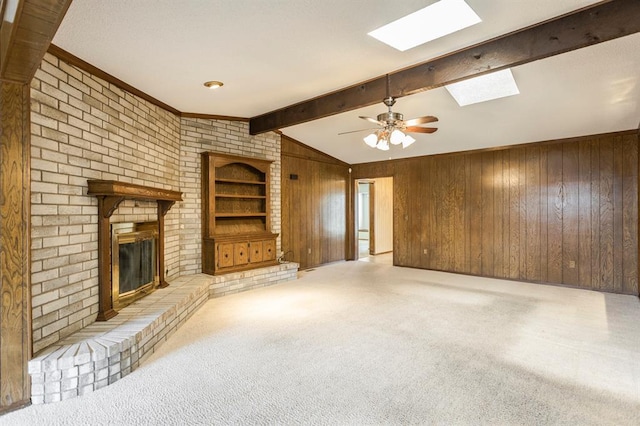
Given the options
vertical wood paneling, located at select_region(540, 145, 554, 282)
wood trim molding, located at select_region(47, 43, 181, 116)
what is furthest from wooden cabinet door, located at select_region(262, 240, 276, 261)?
vertical wood paneling, located at select_region(540, 145, 554, 282)

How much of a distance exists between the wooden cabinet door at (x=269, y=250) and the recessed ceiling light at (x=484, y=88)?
11.6 feet

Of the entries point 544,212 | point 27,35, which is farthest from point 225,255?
point 544,212

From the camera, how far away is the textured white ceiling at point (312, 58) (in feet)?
7.68

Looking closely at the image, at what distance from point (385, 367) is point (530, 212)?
4.41 metres

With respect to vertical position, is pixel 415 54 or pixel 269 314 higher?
pixel 415 54

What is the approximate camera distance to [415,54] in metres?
3.13

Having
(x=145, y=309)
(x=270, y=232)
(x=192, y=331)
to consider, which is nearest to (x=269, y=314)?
(x=192, y=331)

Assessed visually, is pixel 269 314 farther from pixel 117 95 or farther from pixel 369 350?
pixel 117 95

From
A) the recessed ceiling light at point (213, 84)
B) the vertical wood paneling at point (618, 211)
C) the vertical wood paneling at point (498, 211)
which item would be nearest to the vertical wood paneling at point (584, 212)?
the vertical wood paneling at point (618, 211)

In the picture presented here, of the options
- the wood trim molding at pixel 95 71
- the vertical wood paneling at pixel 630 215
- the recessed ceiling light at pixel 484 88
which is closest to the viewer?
the wood trim molding at pixel 95 71

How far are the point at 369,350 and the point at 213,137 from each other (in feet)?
12.9

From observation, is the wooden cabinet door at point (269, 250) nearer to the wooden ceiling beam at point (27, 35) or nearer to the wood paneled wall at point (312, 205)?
the wood paneled wall at point (312, 205)

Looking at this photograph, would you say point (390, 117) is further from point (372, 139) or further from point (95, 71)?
point (95, 71)

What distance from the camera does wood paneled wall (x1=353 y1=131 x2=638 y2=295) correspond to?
194 inches
